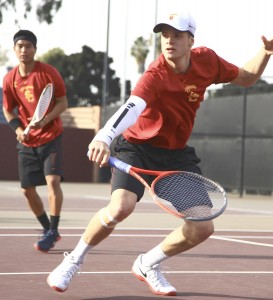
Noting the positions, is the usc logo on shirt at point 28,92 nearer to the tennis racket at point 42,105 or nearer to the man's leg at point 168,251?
the tennis racket at point 42,105

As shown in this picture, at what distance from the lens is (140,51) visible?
269 ft

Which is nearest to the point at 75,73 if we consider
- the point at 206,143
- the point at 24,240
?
the point at 206,143

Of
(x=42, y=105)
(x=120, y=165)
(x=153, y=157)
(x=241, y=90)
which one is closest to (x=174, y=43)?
(x=153, y=157)

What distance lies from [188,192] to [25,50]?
3.72m

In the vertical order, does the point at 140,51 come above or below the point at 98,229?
below

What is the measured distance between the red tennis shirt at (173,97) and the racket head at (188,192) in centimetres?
52

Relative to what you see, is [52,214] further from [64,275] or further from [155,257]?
[64,275]

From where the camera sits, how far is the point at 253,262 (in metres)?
9.62

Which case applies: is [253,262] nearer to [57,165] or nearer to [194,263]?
[194,263]

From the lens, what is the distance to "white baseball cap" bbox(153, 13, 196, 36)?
6969mm

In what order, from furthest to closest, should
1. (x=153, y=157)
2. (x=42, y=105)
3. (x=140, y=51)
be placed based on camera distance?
(x=140, y=51)
(x=42, y=105)
(x=153, y=157)

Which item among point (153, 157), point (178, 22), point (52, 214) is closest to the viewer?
point (178, 22)

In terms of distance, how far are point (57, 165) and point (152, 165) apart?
2.96 m

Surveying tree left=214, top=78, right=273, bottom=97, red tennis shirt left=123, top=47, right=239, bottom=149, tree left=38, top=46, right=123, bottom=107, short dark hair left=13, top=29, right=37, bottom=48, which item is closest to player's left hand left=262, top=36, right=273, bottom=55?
red tennis shirt left=123, top=47, right=239, bottom=149
